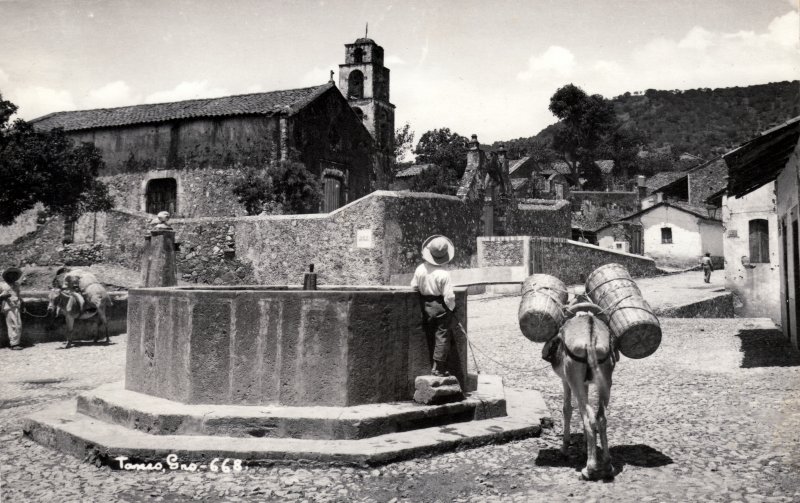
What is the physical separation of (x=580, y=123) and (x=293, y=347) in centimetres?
6198

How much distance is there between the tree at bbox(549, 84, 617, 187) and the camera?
62.6 metres

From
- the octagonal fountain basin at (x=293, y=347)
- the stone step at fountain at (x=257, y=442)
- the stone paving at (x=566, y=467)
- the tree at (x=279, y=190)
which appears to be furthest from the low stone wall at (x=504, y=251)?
the octagonal fountain basin at (x=293, y=347)

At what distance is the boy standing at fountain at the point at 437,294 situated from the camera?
583cm

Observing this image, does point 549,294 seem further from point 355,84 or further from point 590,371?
point 355,84

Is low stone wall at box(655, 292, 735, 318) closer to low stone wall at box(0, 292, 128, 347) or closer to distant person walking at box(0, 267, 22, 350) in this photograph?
low stone wall at box(0, 292, 128, 347)

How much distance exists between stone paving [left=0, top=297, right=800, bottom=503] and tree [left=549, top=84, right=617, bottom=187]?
57021 millimetres

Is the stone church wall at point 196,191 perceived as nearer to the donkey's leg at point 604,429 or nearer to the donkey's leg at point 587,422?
the donkey's leg at point 587,422

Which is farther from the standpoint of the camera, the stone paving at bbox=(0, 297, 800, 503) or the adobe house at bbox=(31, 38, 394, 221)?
the adobe house at bbox=(31, 38, 394, 221)

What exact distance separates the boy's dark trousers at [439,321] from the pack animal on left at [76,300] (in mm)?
9238

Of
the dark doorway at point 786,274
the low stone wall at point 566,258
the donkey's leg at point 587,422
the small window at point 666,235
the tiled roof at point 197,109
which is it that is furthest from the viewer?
the small window at point 666,235

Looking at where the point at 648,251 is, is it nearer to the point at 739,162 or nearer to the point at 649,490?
the point at 739,162

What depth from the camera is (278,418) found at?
5301 millimetres

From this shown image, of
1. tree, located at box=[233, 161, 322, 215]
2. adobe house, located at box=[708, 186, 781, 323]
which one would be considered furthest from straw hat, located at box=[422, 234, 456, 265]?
tree, located at box=[233, 161, 322, 215]

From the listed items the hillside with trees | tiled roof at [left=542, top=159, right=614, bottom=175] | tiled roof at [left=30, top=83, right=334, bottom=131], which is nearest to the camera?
tiled roof at [left=30, top=83, right=334, bottom=131]
